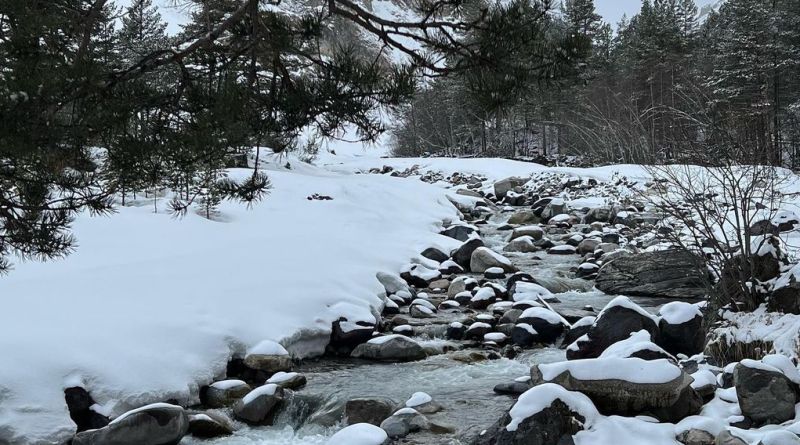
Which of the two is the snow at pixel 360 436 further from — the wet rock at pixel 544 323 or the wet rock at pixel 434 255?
the wet rock at pixel 434 255

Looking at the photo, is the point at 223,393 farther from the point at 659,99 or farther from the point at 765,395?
the point at 659,99

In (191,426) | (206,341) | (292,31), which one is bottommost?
(191,426)

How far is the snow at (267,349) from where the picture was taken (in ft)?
19.5

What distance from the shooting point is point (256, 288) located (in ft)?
23.7

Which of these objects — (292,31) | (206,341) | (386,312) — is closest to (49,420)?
(206,341)

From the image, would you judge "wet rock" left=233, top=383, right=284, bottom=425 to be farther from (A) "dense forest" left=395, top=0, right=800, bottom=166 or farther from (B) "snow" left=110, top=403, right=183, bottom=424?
(A) "dense forest" left=395, top=0, right=800, bottom=166

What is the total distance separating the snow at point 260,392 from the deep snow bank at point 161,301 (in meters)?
0.52

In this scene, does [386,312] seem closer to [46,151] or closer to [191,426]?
[191,426]

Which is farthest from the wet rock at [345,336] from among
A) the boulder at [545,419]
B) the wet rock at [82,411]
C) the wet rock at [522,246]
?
the wet rock at [522,246]

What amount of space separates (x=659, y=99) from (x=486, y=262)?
815 inches

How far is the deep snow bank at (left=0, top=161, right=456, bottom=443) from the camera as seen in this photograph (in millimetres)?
4719

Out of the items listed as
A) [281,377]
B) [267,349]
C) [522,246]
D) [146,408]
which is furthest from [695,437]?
[522,246]

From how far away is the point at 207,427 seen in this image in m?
4.74

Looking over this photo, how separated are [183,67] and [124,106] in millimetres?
541
